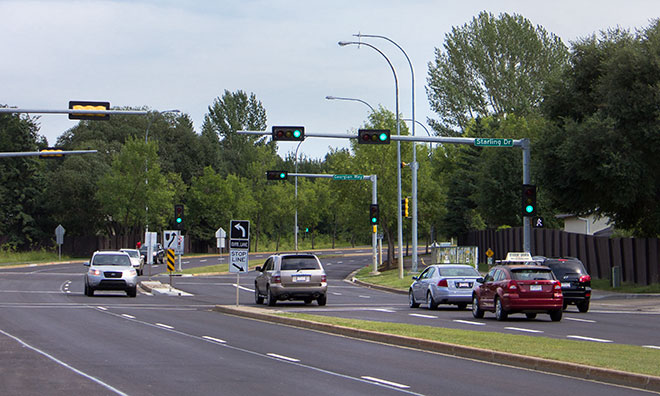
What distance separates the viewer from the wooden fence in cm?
3634

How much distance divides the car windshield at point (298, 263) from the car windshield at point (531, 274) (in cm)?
769

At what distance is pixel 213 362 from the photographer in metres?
14.4

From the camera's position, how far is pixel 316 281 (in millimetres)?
29484

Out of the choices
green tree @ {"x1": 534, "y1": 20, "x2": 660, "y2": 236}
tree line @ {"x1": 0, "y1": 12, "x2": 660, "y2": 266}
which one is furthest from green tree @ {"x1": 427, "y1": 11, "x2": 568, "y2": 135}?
green tree @ {"x1": 534, "y1": 20, "x2": 660, "y2": 236}

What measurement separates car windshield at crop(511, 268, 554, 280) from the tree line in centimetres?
1190

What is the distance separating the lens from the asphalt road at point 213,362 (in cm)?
1159

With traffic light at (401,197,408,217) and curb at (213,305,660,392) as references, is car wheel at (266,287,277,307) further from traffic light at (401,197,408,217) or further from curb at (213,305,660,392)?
traffic light at (401,197,408,217)

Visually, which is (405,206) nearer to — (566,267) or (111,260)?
(111,260)

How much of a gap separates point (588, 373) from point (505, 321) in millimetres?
11697

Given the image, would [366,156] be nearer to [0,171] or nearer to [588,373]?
[0,171]

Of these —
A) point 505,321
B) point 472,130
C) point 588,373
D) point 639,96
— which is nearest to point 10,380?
point 588,373

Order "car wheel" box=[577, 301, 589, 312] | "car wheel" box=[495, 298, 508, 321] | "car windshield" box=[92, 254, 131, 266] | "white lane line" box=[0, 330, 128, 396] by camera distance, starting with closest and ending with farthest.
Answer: "white lane line" box=[0, 330, 128, 396], "car wheel" box=[495, 298, 508, 321], "car wheel" box=[577, 301, 589, 312], "car windshield" box=[92, 254, 131, 266]

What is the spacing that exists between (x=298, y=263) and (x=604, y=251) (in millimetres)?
17916

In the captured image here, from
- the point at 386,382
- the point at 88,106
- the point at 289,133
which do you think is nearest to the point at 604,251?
the point at 289,133
